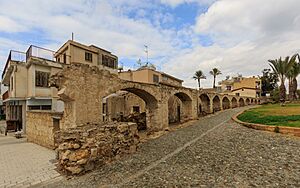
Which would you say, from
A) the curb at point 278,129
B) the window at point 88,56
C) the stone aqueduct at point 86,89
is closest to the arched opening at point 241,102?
the window at point 88,56

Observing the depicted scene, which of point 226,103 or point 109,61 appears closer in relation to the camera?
point 109,61

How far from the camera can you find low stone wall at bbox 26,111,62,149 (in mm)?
11719

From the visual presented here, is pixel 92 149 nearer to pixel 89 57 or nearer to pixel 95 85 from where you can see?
pixel 95 85

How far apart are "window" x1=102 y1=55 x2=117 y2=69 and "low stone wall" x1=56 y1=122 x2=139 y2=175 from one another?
22394 millimetres

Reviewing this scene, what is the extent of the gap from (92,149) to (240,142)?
6.64 metres

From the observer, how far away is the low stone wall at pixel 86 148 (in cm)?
707

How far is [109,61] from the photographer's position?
30.6m

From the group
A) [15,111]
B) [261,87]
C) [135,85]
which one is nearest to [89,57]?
[15,111]

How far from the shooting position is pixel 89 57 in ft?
89.5

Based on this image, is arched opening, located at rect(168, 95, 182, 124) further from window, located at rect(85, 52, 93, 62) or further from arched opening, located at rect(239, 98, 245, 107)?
arched opening, located at rect(239, 98, 245, 107)

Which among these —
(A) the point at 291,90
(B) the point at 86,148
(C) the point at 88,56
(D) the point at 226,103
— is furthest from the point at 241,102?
(B) the point at 86,148

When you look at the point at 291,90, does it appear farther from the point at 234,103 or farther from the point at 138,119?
the point at 138,119

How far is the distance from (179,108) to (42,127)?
15182 millimetres

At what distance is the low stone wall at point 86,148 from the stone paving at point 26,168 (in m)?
0.69
